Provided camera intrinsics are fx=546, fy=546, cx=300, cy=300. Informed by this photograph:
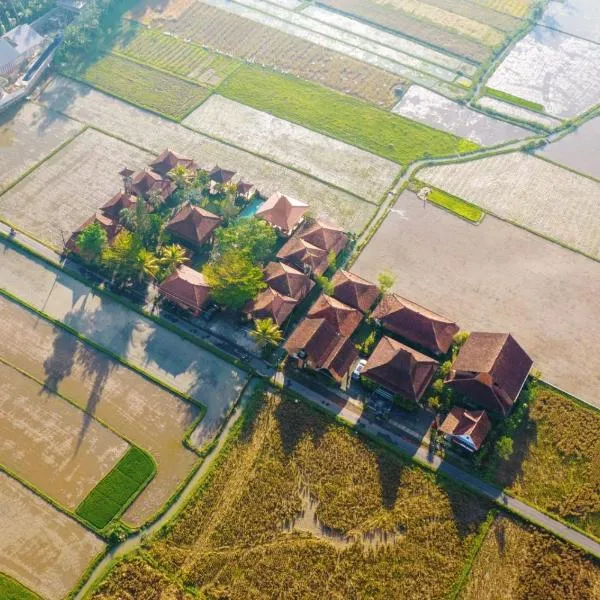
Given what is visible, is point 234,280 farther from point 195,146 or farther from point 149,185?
point 195,146

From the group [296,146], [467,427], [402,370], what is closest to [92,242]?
[296,146]

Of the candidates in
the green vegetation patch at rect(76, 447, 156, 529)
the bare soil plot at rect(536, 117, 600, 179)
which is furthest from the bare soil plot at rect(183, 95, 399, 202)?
the green vegetation patch at rect(76, 447, 156, 529)

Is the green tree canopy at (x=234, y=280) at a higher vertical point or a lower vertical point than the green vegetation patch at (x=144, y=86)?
lower

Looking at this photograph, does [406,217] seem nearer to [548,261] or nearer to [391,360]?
[548,261]

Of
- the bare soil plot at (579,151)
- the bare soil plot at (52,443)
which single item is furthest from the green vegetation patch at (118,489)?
the bare soil plot at (579,151)

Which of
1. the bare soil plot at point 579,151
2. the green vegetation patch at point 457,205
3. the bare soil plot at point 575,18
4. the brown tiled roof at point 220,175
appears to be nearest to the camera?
the green vegetation patch at point 457,205

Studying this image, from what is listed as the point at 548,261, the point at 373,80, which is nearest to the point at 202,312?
the point at 548,261

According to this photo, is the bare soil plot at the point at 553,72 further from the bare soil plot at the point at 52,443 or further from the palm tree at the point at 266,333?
the bare soil plot at the point at 52,443

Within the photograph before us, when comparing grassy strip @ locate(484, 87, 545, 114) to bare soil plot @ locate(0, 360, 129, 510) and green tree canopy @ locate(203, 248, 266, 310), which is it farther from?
bare soil plot @ locate(0, 360, 129, 510)
